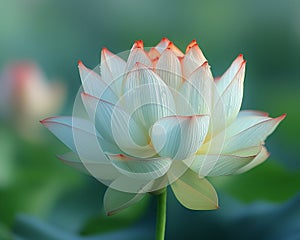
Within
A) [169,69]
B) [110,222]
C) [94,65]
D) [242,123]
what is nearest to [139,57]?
[169,69]

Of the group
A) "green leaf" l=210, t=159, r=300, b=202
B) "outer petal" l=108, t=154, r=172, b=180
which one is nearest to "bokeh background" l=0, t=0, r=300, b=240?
"green leaf" l=210, t=159, r=300, b=202

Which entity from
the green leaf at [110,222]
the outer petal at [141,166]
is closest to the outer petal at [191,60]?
the outer petal at [141,166]

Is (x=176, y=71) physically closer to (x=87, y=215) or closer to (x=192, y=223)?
(x=192, y=223)

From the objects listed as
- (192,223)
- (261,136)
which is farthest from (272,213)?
(261,136)

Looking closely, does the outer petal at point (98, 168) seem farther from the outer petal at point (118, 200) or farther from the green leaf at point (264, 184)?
the green leaf at point (264, 184)

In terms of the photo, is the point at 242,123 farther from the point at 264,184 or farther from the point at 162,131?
the point at 264,184

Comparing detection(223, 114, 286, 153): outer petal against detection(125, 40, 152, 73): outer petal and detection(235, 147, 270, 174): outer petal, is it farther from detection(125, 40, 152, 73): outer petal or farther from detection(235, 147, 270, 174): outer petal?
detection(125, 40, 152, 73): outer petal

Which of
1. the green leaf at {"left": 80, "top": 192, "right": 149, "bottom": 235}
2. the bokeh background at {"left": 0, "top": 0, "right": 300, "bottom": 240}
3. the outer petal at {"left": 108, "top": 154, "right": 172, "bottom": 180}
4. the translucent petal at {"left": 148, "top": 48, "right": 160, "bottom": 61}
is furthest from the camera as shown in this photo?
the green leaf at {"left": 80, "top": 192, "right": 149, "bottom": 235}
